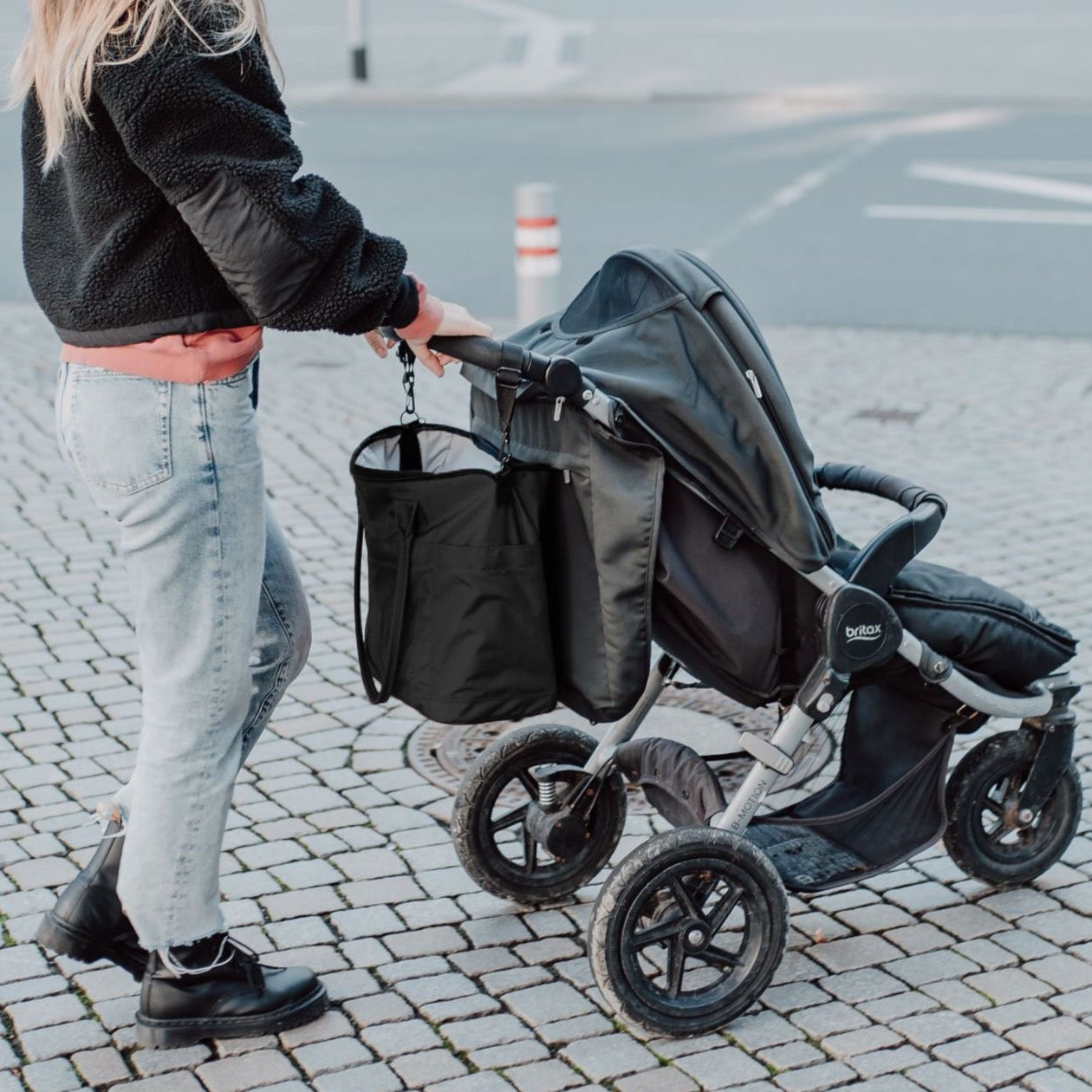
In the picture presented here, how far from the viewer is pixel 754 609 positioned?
3436 mm

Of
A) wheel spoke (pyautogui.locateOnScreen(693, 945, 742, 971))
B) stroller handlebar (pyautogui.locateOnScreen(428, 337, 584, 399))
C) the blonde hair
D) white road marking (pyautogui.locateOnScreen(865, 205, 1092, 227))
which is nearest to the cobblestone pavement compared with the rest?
wheel spoke (pyautogui.locateOnScreen(693, 945, 742, 971))

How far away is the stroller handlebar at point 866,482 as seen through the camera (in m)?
3.76

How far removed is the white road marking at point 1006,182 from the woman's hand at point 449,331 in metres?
11.1

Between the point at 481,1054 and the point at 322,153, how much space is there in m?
13.6

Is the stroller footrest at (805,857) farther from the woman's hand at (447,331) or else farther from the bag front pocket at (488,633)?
the woman's hand at (447,331)

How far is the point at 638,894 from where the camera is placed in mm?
3379

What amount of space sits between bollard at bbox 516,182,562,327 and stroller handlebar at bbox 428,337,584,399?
4.31 m

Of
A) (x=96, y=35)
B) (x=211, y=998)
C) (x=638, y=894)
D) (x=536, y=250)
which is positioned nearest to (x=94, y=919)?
(x=211, y=998)

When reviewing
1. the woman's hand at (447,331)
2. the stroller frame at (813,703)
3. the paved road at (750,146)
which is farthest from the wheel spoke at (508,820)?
the paved road at (750,146)

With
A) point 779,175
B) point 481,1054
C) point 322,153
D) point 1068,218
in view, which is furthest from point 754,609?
point 322,153

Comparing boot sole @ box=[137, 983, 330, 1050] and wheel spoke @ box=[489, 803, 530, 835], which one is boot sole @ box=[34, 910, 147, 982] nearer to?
boot sole @ box=[137, 983, 330, 1050]

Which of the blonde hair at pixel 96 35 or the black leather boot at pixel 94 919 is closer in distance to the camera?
the blonde hair at pixel 96 35

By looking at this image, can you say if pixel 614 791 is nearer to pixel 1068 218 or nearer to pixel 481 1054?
pixel 481 1054

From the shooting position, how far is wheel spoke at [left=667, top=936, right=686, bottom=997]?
11.3 ft
